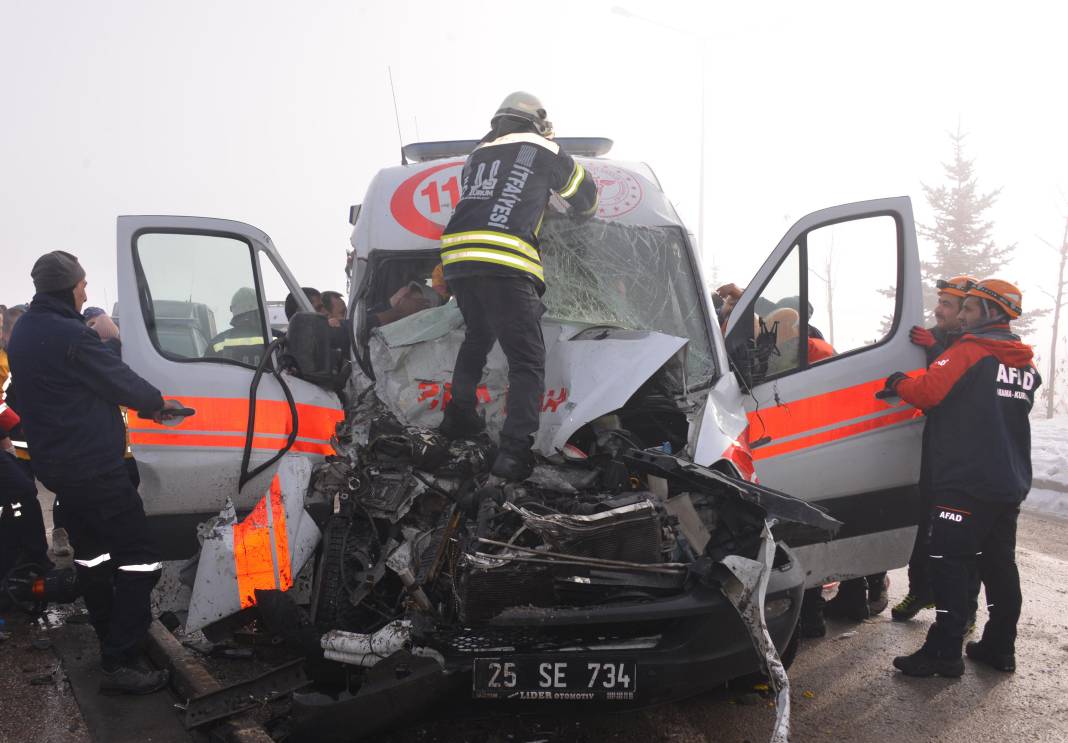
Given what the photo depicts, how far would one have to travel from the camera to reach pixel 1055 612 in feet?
17.5

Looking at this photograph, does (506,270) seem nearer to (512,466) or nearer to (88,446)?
(512,466)

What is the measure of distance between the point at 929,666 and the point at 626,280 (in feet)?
8.34

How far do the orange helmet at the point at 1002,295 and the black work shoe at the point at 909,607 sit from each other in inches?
72.8

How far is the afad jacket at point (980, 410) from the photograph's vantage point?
4.33 meters

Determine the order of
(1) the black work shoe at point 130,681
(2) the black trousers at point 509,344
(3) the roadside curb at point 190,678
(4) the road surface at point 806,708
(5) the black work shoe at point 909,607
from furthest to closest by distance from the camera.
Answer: (5) the black work shoe at point 909,607 < (1) the black work shoe at point 130,681 < (2) the black trousers at point 509,344 < (4) the road surface at point 806,708 < (3) the roadside curb at point 190,678

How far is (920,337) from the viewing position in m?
4.44

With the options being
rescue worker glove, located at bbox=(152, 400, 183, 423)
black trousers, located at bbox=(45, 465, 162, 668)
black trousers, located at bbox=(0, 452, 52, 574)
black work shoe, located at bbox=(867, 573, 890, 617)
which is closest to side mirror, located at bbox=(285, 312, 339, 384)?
rescue worker glove, located at bbox=(152, 400, 183, 423)

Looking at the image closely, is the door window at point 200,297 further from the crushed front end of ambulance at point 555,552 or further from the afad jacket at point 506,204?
the afad jacket at point 506,204

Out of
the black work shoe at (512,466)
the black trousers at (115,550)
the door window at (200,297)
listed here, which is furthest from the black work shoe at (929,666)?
the black trousers at (115,550)

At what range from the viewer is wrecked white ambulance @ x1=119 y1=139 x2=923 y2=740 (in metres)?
2.96

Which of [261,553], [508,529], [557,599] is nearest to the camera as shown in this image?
[557,599]

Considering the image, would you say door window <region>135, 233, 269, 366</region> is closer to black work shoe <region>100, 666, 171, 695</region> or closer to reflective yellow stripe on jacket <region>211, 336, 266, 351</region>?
reflective yellow stripe on jacket <region>211, 336, 266, 351</region>

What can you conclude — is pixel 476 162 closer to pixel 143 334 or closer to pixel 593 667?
pixel 143 334

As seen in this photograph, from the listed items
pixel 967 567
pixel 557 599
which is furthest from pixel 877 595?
pixel 557 599
